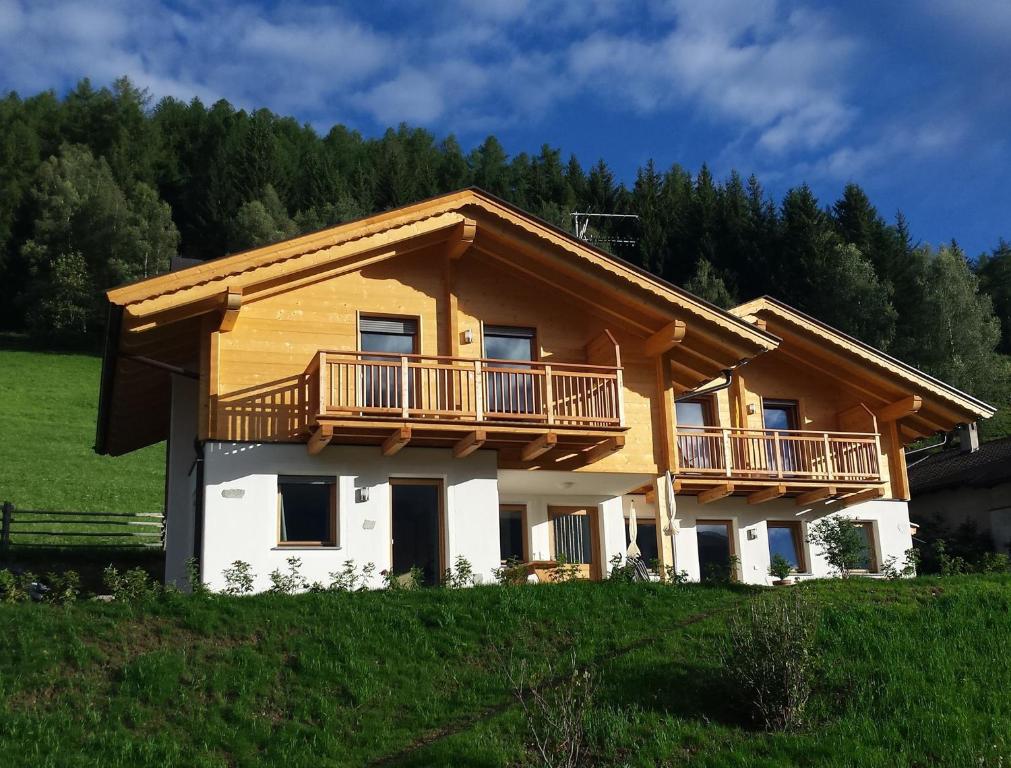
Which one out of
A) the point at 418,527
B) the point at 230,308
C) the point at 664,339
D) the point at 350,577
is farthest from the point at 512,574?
the point at 230,308

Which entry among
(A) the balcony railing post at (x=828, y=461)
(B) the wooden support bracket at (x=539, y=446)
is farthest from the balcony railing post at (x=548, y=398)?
(A) the balcony railing post at (x=828, y=461)

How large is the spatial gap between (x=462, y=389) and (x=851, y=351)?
10.4m

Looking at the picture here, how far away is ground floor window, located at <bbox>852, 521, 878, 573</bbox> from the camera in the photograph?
2575 cm

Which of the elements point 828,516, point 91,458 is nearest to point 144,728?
point 828,516

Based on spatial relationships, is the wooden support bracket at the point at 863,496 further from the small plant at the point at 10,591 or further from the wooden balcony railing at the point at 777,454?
the small plant at the point at 10,591

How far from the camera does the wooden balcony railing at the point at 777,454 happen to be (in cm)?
2378

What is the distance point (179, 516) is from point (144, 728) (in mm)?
10344

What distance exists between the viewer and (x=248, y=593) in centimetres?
1808

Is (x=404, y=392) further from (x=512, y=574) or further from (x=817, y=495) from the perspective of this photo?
(x=817, y=495)

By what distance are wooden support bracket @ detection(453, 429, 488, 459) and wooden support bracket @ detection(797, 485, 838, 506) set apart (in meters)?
8.86

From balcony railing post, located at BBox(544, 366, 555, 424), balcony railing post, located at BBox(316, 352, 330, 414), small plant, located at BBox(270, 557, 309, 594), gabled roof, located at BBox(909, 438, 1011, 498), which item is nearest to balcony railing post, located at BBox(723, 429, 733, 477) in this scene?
balcony railing post, located at BBox(544, 366, 555, 424)

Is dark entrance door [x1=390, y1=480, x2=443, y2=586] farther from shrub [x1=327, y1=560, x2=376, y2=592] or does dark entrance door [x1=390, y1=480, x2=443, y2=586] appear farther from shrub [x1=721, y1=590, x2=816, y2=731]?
shrub [x1=721, y1=590, x2=816, y2=731]

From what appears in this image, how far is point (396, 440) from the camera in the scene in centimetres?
1942

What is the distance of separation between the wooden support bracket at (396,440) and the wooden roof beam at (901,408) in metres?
12.8
